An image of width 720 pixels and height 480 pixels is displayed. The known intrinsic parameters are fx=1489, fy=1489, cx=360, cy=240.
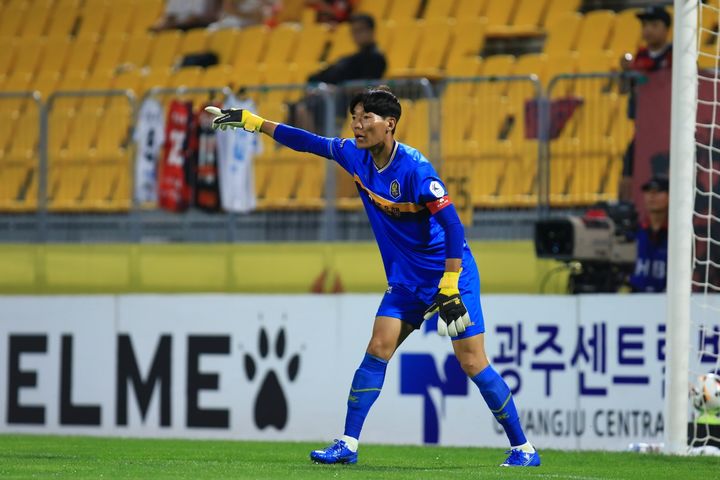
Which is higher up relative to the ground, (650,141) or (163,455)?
(650,141)

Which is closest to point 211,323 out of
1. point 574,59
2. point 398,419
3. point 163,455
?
point 398,419

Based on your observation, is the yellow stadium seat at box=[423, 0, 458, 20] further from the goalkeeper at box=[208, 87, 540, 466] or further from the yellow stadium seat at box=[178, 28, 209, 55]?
the goalkeeper at box=[208, 87, 540, 466]

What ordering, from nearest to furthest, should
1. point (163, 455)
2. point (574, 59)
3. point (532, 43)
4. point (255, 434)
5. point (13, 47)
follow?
point (163, 455), point (255, 434), point (574, 59), point (532, 43), point (13, 47)

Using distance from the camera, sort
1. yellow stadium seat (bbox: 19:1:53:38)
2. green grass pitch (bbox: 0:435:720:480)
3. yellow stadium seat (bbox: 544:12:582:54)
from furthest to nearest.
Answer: yellow stadium seat (bbox: 19:1:53:38) → yellow stadium seat (bbox: 544:12:582:54) → green grass pitch (bbox: 0:435:720:480)

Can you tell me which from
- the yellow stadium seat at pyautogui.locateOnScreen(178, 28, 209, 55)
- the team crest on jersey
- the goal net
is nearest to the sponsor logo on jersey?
the team crest on jersey

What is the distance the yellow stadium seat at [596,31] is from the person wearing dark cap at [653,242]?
396cm

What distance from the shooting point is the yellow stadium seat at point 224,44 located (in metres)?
18.8

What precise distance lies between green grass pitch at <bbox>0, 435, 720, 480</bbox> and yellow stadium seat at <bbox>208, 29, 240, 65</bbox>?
779 centimetres

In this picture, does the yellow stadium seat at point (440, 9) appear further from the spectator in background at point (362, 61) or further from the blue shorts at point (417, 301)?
the blue shorts at point (417, 301)

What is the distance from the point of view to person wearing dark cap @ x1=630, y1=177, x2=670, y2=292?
12.0m

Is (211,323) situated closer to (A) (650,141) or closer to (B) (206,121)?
(B) (206,121)

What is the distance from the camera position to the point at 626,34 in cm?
1570

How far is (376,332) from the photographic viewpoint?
8672mm

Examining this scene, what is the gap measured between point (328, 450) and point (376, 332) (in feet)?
2.42
